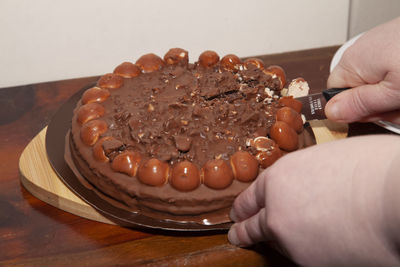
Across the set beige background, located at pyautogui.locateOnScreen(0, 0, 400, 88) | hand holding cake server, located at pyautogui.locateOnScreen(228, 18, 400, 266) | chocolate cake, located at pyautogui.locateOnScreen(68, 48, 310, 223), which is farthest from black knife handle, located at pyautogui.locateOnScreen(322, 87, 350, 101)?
beige background, located at pyautogui.locateOnScreen(0, 0, 400, 88)

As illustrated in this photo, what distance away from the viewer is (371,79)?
142 cm

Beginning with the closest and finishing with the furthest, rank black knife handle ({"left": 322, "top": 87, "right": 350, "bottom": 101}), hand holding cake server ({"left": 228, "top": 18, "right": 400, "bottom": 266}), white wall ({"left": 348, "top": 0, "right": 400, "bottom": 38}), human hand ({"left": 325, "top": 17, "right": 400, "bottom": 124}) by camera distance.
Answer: hand holding cake server ({"left": 228, "top": 18, "right": 400, "bottom": 266})
human hand ({"left": 325, "top": 17, "right": 400, "bottom": 124})
black knife handle ({"left": 322, "top": 87, "right": 350, "bottom": 101})
white wall ({"left": 348, "top": 0, "right": 400, "bottom": 38})

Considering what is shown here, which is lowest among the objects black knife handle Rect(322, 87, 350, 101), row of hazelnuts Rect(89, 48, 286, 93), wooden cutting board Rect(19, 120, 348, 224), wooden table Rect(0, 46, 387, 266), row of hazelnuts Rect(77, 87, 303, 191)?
wooden table Rect(0, 46, 387, 266)

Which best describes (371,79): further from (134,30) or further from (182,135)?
(134,30)

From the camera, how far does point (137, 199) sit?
124 cm

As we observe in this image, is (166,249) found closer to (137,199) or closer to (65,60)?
(137,199)

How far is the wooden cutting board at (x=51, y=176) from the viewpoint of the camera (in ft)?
4.47

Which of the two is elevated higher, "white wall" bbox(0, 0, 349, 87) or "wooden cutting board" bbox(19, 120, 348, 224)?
"white wall" bbox(0, 0, 349, 87)

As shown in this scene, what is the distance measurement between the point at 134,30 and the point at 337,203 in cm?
176

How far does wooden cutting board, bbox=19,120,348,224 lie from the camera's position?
136 cm

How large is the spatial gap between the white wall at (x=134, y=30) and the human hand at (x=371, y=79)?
1.07 metres

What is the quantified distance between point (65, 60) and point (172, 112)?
3.79ft

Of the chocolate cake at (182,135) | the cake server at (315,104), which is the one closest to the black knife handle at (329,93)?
the cake server at (315,104)

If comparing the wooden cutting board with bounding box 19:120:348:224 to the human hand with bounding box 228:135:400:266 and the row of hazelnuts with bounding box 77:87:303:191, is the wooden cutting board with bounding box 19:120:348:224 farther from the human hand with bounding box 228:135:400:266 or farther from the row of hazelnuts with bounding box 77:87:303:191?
the human hand with bounding box 228:135:400:266
